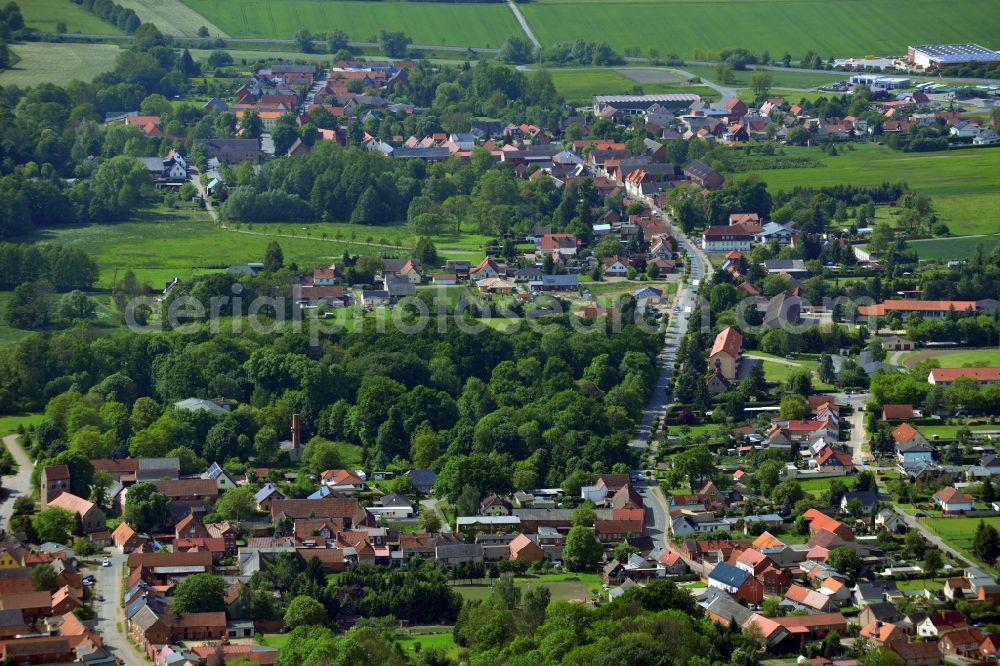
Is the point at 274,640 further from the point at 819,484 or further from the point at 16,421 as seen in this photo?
the point at 16,421

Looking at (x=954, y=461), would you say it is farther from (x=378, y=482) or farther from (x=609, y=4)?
(x=609, y=4)

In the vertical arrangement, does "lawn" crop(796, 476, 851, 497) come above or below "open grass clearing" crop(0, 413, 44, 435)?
above

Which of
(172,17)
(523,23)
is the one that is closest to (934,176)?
(523,23)

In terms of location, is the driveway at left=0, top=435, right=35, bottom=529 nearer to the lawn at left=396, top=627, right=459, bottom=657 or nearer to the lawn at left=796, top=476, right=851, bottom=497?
the lawn at left=396, top=627, right=459, bottom=657

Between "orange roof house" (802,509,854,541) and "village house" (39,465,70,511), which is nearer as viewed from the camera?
"orange roof house" (802,509,854,541)

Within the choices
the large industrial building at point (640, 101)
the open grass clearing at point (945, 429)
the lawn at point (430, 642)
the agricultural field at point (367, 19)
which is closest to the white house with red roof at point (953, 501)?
the open grass clearing at point (945, 429)

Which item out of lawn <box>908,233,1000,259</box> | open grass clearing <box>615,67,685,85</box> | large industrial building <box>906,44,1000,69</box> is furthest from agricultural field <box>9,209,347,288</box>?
large industrial building <box>906,44,1000,69</box>
